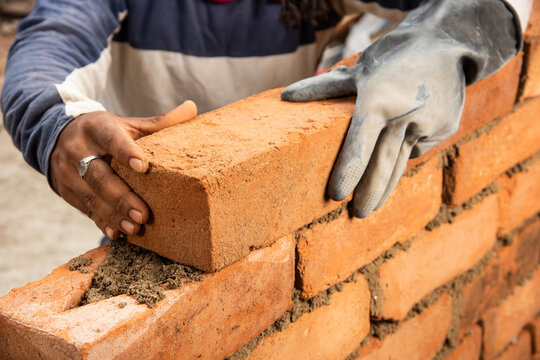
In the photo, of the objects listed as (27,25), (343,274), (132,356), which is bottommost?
(343,274)

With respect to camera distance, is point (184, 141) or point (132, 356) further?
point (184, 141)

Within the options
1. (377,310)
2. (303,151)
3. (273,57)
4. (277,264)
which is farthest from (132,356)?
(273,57)

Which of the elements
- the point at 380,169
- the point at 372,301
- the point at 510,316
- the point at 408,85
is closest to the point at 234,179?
the point at 380,169

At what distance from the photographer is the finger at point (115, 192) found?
3.70 feet

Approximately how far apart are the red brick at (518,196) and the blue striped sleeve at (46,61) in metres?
1.48

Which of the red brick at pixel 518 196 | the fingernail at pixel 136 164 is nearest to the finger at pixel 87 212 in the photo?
the fingernail at pixel 136 164

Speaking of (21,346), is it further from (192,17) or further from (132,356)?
(192,17)

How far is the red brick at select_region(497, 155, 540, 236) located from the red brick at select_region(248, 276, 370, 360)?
2.54 feet

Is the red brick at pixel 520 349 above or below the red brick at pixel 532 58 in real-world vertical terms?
below

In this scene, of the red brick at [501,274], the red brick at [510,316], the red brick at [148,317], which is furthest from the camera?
the red brick at [510,316]

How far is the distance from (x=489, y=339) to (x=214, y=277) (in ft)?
5.06

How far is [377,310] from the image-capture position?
1.63 metres

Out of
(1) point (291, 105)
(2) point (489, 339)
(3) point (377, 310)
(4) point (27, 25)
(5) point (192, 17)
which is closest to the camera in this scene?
(1) point (291, 105)

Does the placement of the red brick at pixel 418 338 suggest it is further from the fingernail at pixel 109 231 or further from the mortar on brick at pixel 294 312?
the fingernail at pixel 109 231
